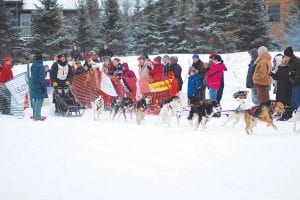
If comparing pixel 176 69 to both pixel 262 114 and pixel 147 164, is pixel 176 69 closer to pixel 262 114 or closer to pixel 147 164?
pixel 262 114

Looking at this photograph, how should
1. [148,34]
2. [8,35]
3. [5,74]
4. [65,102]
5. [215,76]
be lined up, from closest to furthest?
1. [215,76]
2. [65,102]
3. [5,74]
4. [148,34]
5. [8,35]

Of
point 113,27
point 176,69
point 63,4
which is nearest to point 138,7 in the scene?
point 63,4

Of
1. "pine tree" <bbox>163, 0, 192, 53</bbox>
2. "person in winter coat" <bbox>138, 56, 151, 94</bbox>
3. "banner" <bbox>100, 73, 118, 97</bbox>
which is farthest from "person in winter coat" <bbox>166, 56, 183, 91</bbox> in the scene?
"pine tree" <bbox>163, 0, 192, 53</bbox>

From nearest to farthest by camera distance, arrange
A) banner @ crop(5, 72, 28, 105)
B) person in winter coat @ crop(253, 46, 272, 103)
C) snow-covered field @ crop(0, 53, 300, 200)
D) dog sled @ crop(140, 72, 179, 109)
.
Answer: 1. snow-covered field @ crop(0, 53, 300, 200)
2. person in winter coat @ crop(253, 46, 272, 103)
3. dog sled @ crop(140, 72, 179, 109)
4. banner @ crop(5, 72, 28, 105)

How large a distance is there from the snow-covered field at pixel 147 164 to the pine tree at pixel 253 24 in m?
20.4

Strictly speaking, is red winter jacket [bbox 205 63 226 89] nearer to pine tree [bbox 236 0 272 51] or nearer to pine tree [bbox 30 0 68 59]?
pine tree [bbox 236 0 272 51]

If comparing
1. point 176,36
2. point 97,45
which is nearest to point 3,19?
point 97,45

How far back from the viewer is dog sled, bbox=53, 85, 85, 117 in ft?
46.6

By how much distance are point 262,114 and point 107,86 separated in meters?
7.33

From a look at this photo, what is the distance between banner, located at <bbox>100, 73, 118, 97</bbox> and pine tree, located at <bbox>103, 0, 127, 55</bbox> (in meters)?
19.5

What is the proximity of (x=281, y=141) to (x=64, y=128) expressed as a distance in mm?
4632

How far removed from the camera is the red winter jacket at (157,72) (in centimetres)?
1423

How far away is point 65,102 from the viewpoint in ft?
46.9

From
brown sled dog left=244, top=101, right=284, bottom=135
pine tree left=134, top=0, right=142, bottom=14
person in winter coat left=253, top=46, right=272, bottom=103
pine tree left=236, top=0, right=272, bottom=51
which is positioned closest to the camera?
brown sled dog left=244, top=101, right=284, bottom=135
